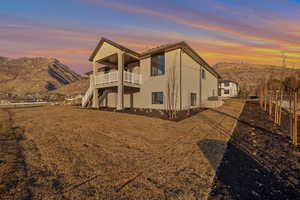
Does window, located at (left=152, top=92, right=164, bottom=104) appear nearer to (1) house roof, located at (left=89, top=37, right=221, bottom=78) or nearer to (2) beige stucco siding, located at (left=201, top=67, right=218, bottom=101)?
(1) house roof, located at (left=89, top=37, right=221, bottom=78)

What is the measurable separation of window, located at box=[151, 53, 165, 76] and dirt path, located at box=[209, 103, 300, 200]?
392 inches

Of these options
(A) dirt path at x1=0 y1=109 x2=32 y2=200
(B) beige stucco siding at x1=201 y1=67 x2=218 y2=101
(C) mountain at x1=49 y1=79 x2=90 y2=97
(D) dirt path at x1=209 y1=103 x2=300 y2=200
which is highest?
(C) mountain at x1=49 y1=79 x2=90 y2=97

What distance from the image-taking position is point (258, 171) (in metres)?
3.70

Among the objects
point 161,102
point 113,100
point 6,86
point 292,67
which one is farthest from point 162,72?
point 6,86

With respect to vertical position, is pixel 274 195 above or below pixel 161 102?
below

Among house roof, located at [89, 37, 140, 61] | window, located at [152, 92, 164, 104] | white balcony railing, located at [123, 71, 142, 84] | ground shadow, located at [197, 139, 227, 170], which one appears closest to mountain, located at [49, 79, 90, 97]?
house roof, located at [89, 37, 140, 61]

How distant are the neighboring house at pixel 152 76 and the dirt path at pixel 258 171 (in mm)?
7251

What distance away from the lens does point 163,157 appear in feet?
14.3

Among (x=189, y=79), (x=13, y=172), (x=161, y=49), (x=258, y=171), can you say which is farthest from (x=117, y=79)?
(x=258, y=171)

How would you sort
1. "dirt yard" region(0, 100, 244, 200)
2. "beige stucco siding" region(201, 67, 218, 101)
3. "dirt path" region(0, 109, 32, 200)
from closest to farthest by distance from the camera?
"dirt path" region(0, 109, 32, 200), "dirt yard" region(0, 100, 244, 200), "beige stucco siding" region(201, 67, 218, 101)

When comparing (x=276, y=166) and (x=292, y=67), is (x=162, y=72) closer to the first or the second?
(x=292, y=67)

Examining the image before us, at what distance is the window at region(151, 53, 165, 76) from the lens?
14.4m

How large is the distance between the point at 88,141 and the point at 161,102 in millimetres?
9799

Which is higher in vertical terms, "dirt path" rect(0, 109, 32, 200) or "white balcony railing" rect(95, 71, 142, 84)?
"white balcony railing" rect(95, 71, 142, 84)
